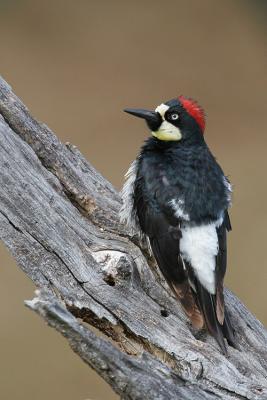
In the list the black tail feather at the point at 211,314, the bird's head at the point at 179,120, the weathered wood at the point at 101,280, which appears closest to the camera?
the weathered wood at the point at 101,280

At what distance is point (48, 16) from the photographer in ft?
13.6

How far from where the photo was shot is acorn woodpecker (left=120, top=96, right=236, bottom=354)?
2.05 metres

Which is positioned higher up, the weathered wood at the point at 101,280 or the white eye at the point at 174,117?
the white eye at the point at 174,117

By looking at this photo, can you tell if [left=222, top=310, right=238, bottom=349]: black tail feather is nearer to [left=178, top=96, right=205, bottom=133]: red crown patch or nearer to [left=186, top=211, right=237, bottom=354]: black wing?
[left=186, top=211, right=237, bottom=354]: black wing

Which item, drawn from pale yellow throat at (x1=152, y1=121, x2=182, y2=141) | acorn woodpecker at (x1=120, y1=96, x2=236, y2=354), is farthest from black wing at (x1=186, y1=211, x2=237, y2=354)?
pale yellow throat at (x1=152, y1=121, x2=182, y2=141)

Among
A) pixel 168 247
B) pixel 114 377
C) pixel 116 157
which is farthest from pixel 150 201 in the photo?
pixel 116 157

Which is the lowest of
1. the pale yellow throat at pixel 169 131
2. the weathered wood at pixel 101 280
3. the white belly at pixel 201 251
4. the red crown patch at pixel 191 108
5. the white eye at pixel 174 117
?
the weathered wood at pixel 101 280

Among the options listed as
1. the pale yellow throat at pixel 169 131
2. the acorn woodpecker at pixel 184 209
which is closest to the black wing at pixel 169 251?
the acorn woodpecker at pixel 184 209

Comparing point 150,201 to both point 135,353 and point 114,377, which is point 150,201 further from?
point 114,377

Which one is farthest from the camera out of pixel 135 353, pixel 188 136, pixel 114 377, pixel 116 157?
pixel 116 157

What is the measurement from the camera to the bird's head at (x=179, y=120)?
2.26 metres

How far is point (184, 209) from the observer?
212 cm

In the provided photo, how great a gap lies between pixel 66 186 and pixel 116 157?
71.1 inches

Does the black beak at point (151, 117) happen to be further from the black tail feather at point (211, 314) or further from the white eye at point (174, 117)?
the black tail feather at point (211, 314)
